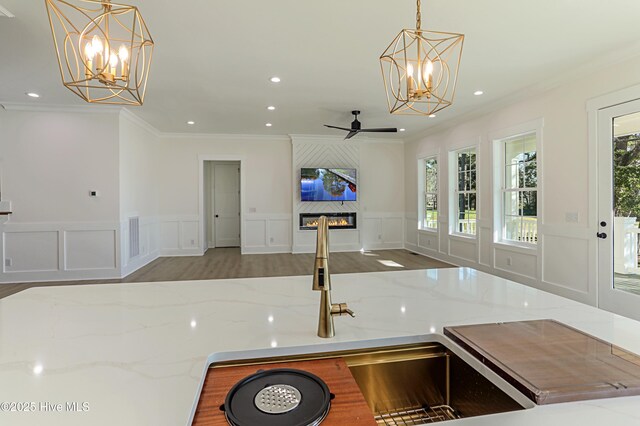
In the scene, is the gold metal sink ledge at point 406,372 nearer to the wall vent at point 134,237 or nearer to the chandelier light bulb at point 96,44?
the chandelier light bulb at point 96,44

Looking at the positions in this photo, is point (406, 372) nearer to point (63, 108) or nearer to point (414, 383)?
point (414, 383)

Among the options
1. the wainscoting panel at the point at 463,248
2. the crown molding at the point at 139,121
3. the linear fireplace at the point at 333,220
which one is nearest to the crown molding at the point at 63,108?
the crown molding at the point at 139,121

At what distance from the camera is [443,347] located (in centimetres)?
99

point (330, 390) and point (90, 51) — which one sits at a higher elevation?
point (90, 51)

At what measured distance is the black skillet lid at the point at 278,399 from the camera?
0.64 metres

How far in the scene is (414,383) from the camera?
0.95 m

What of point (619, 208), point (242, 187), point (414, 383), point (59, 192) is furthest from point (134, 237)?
point (619, 208)

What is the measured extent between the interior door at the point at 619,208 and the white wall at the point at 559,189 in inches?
4.2

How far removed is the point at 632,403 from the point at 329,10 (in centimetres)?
271

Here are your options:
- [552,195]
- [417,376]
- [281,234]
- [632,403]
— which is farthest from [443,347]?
[281,234]

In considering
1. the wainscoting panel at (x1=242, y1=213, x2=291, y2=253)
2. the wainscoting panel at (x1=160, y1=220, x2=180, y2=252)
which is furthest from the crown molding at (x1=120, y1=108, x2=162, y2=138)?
the wainscoting panel at (x1=242, y1=213, x2=291, y2=253)

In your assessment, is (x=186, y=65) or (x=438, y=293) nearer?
(x=438, y=293)

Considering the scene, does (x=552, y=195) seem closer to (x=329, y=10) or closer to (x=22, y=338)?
A: (x=329, y=10)

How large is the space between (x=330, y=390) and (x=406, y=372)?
12.6 inches
